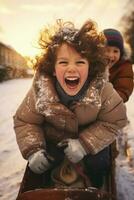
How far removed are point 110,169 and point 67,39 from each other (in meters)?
0.99

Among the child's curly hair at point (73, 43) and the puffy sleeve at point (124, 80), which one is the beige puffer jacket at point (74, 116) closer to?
the child's curly hair at point (73, 43)

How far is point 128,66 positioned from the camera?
4.13 metres

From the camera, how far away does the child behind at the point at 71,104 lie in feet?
8.42

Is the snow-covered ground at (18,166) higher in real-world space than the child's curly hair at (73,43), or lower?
lower

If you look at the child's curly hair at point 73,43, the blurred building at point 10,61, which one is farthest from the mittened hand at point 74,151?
the blurred building at point 10,61

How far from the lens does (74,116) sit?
2.64 m

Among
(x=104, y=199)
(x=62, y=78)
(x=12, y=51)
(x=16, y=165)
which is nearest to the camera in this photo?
(x=104, y=199)

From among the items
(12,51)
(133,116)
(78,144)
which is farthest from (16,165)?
(12,51)

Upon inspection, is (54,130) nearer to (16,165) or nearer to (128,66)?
(16,165)

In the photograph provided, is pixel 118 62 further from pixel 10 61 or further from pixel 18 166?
pixel 10 61

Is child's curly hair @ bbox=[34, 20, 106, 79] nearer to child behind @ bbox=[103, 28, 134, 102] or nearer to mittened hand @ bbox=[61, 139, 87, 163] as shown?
mittened hand @ bbox=[61, 139, 87, 163]

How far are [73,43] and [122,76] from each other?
5.18ft

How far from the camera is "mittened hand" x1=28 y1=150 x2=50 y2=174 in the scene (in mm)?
2535

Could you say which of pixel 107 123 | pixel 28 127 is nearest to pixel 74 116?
pixel 107 123
